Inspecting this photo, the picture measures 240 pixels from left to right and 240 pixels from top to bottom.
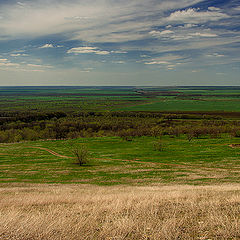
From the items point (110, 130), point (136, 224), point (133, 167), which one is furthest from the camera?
point (110, 130)

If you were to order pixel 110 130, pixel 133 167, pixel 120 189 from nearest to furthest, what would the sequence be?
1. pixel 120 189
2. pixel 133 167
3. pixel 110 130

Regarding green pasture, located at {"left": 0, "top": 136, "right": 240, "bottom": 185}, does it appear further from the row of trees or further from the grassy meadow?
the row of trees

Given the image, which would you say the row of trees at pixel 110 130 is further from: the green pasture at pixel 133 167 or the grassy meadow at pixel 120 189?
the green pasture at pixel 133 167

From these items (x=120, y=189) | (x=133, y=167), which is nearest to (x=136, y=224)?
(x=120, y=189)

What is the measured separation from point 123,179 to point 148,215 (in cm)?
2646

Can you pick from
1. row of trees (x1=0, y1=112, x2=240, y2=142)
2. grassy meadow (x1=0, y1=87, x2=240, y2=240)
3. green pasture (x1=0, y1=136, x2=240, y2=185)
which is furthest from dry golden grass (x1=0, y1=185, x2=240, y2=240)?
row of trees (x1=0, y1=112, x2=240, y2=142)

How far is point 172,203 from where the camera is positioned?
11.4m

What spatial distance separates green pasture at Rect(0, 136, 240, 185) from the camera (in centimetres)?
3478

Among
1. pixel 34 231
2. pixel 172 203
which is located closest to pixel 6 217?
pixel 34 231

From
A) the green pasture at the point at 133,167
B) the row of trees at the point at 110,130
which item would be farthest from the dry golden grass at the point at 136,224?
the row of trees at the point at 110,130

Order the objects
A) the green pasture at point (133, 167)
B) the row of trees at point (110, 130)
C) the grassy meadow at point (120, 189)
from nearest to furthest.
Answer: the grassy meadow at point (120, 189) → the green pasture at point (133, 167) → the row of trees at point (110, 130)

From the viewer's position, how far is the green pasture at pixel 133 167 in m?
34.8

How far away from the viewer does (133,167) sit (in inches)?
1759

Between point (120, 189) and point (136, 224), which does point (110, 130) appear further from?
point (136, 224)
